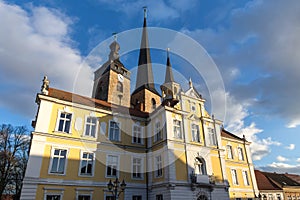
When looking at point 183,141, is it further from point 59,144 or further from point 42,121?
point 42,121

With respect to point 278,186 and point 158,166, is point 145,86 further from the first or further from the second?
point 278,186

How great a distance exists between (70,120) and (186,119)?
40.3ft

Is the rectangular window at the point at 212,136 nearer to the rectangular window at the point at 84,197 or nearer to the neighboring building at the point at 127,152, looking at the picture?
the neighboring building at the point at 127,152

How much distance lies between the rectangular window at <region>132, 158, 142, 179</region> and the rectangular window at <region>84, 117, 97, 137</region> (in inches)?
209

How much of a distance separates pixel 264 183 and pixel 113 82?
1244 inches

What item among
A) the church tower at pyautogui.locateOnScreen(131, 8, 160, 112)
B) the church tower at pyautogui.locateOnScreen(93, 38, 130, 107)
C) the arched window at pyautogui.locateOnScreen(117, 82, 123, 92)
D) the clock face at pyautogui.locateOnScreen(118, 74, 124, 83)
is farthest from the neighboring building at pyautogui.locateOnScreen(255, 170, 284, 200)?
the clock face at pyautogui.locateOnScreen(118, 74, 124, 83)

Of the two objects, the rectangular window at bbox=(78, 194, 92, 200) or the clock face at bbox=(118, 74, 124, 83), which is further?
the clock face at bbox=(118, 74, 124, 83)

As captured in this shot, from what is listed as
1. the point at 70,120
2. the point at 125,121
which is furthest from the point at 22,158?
the point at 125,121

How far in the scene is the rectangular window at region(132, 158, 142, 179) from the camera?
2302 cm

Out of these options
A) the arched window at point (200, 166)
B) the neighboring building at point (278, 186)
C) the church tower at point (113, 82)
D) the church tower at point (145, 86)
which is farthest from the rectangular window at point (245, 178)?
the church tower at point (113, 82)

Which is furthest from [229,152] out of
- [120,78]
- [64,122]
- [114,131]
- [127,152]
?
[120,78]

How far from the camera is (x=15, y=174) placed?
1137 inches

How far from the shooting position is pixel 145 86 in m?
49.2

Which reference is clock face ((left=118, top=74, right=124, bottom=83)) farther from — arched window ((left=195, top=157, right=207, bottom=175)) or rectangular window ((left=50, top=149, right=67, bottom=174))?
rectangular window ((left=50, top=149, right=67, bottom=174))
